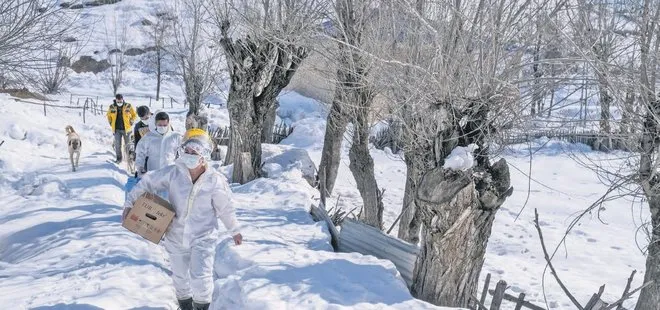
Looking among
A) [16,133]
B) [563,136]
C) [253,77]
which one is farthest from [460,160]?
[16,133]

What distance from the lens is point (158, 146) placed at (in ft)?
22.5

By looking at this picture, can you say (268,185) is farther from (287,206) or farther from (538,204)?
(538,204)

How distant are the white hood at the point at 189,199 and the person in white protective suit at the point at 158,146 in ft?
7.18

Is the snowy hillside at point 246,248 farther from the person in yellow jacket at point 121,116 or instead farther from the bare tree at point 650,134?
the bare tree at point 650,134

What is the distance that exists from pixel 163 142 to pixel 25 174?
5.85 metres

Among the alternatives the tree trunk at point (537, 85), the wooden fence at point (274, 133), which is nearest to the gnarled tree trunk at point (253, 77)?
the tree trunk at point (537, 85)

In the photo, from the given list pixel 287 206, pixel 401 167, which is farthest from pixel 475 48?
pixel 401 167

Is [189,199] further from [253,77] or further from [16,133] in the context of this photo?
[16,133]

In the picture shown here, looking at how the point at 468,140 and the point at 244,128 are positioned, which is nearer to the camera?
the point at 468,140

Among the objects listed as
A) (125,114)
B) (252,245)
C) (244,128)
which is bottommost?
(252,245)

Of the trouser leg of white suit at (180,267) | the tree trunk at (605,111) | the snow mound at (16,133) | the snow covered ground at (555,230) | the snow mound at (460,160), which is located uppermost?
the tree trunk at (605,111)

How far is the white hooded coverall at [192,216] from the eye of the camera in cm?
454

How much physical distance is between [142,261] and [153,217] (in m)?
1.87

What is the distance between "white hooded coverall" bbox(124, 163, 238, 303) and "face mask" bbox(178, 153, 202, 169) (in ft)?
0.26
